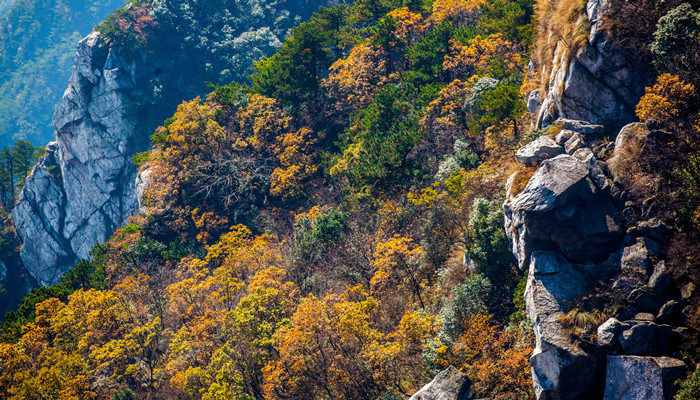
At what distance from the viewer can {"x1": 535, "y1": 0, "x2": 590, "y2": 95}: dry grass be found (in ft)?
71.3

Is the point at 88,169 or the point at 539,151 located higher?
the point at 88,169

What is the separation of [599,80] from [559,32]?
14.0 feet

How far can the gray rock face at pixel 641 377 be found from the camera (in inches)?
606

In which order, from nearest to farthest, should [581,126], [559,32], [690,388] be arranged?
[690,388] < [581,126] < [559,32]

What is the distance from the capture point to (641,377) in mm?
15797

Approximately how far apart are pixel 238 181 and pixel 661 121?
4042 cm

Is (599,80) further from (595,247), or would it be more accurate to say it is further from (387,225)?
(387,225)

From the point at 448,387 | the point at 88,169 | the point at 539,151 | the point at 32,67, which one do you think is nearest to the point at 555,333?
the point at 448,387

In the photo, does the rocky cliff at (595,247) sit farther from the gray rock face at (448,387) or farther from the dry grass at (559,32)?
the gray rock face at (448,387)

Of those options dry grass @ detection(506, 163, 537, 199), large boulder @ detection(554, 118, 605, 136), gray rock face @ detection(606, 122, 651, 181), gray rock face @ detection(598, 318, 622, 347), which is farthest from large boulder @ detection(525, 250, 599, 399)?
large boulder @ detection(554, 118, 605, 136)

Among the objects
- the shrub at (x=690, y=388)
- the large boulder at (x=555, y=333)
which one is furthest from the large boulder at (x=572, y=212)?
the shrub at (x=690, y=388)

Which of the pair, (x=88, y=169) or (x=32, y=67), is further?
(x=32, y=67)

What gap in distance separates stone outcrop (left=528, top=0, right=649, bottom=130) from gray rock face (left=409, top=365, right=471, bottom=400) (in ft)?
44.3

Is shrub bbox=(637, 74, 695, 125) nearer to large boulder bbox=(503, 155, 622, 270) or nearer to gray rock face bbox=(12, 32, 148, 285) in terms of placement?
large boulder bbox=(503, 155, 622, 270)
